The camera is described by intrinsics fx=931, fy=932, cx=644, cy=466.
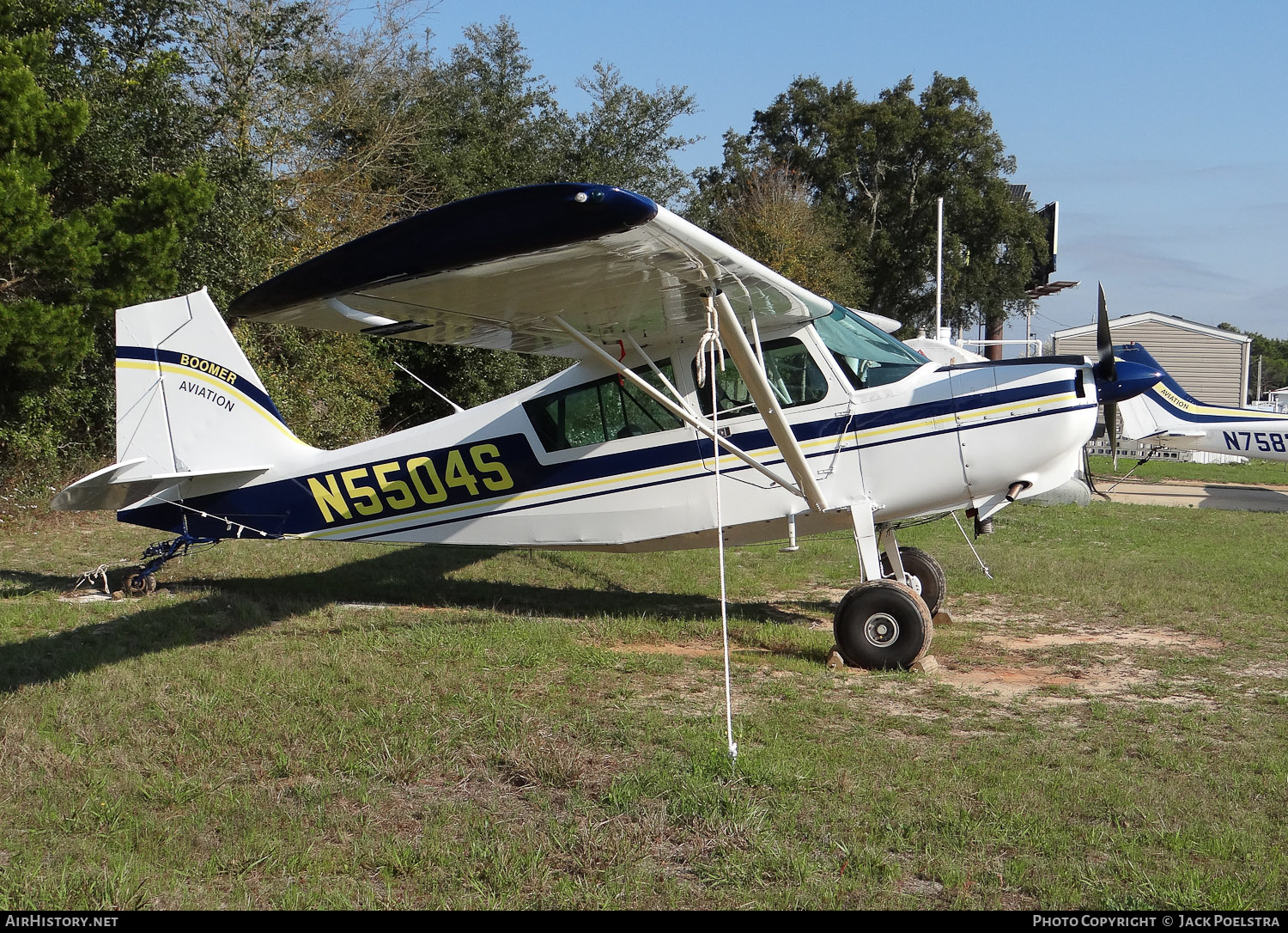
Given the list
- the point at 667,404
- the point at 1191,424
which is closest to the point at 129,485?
the point at 667,404

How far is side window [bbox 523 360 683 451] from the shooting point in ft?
25.8

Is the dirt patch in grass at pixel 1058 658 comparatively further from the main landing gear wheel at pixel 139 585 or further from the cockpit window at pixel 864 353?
the main landing gear wheel at pixel 139 585

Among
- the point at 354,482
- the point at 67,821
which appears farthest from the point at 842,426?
the point at 67,821

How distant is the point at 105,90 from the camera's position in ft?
47.5

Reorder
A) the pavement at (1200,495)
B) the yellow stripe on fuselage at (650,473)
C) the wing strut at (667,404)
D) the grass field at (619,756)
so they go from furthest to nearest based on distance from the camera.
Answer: the pavement at (1200,495) < the yellow stripe on fuselage at (650,473) < the wing strut at (667,404) < the grass field at (619,756)

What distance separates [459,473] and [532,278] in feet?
10.5

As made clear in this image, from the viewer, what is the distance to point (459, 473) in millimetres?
8258

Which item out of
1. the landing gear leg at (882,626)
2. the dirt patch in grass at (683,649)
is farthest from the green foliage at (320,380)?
the landing gear leg at (882,626)

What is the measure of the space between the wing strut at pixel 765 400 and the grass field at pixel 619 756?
1.26m

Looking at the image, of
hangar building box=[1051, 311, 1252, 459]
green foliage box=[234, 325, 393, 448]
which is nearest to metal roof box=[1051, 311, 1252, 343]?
hangar building box=[1051, 311, 1252, 459]

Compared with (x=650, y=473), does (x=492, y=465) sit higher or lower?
higher

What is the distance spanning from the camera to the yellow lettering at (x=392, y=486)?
8312mm

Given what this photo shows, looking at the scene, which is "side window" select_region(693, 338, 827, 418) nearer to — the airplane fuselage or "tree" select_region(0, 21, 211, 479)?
the airplane fuselage

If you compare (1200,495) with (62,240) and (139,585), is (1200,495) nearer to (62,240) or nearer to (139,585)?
(139,585)
